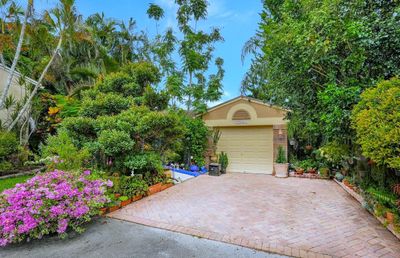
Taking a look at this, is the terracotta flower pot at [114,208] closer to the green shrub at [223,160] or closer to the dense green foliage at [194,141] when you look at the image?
the dense green foliage at [194,141]

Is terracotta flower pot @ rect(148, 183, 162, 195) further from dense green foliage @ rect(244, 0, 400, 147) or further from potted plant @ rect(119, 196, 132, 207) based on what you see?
dense green foliage @ rect(244, 0, 400, 147)

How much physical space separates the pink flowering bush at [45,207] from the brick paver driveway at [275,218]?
102 cm

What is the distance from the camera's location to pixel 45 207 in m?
4.14

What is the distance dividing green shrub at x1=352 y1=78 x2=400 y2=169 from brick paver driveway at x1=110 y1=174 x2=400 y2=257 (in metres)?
1.46

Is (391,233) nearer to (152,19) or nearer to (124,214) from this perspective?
(124,214)

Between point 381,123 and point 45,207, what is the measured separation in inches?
233

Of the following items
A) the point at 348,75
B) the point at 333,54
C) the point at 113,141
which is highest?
the point at 333,54

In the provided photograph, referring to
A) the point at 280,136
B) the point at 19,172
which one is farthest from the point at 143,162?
the point at 280,136

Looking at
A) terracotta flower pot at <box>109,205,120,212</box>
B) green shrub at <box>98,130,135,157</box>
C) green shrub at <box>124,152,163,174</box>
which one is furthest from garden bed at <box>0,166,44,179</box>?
terracotta flower pot at <box>109,205,120,212</box>

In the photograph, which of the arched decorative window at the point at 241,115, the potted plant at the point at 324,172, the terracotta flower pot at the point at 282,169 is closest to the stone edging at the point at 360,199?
the potted plant at the point at 324,172

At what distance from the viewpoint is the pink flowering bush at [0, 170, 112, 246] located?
3.95 metres

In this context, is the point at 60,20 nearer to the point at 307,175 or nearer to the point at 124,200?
the point at 124,200

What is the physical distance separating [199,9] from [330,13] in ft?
33.7

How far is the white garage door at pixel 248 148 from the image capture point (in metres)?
11.7
